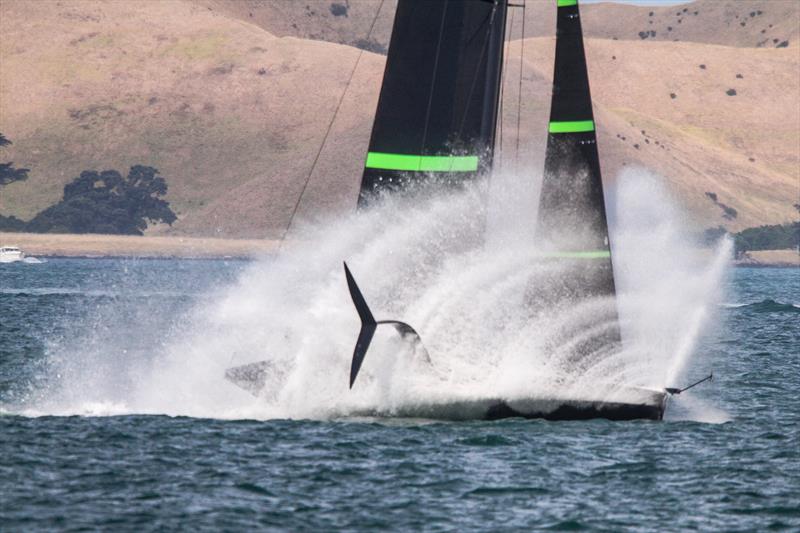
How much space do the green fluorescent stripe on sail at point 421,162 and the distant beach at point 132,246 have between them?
149927 mm

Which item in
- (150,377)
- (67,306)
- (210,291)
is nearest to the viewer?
(150,377)

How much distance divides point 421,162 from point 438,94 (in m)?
1.39

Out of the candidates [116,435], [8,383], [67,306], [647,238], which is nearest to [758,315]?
[67,306]

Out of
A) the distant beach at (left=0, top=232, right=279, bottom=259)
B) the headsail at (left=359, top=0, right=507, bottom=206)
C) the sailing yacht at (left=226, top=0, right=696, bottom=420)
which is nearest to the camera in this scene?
the sailing yacht at (left=226, top=0, right=696, bottom=420)

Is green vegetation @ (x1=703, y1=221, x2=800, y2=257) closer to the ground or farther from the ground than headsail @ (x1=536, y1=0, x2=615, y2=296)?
farther from the ground

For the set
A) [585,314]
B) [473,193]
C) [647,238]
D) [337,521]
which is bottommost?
[337,521]

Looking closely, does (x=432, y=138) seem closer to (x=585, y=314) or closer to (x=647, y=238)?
(x=585, y=314)

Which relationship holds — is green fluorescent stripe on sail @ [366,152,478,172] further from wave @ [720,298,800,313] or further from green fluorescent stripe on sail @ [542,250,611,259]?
wave @ [720,298,800,313]

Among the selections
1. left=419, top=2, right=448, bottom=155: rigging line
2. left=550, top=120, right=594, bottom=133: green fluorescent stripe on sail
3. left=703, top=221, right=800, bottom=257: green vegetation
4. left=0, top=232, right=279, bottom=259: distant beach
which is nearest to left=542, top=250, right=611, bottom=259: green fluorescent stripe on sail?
left=550, top=120, right=594, bottom=133: green fluorescent stripe on sail

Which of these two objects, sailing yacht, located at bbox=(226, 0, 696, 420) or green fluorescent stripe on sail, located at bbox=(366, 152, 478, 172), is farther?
green fluorescent stripe on sail, located at bbox=(366, 152, 478, 172)

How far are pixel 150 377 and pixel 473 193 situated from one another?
10.1 metres

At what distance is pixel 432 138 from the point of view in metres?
30.0

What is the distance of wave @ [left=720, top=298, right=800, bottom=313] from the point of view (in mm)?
84125

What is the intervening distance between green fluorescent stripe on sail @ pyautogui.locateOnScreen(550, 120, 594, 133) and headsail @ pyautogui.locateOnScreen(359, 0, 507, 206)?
1240mm
